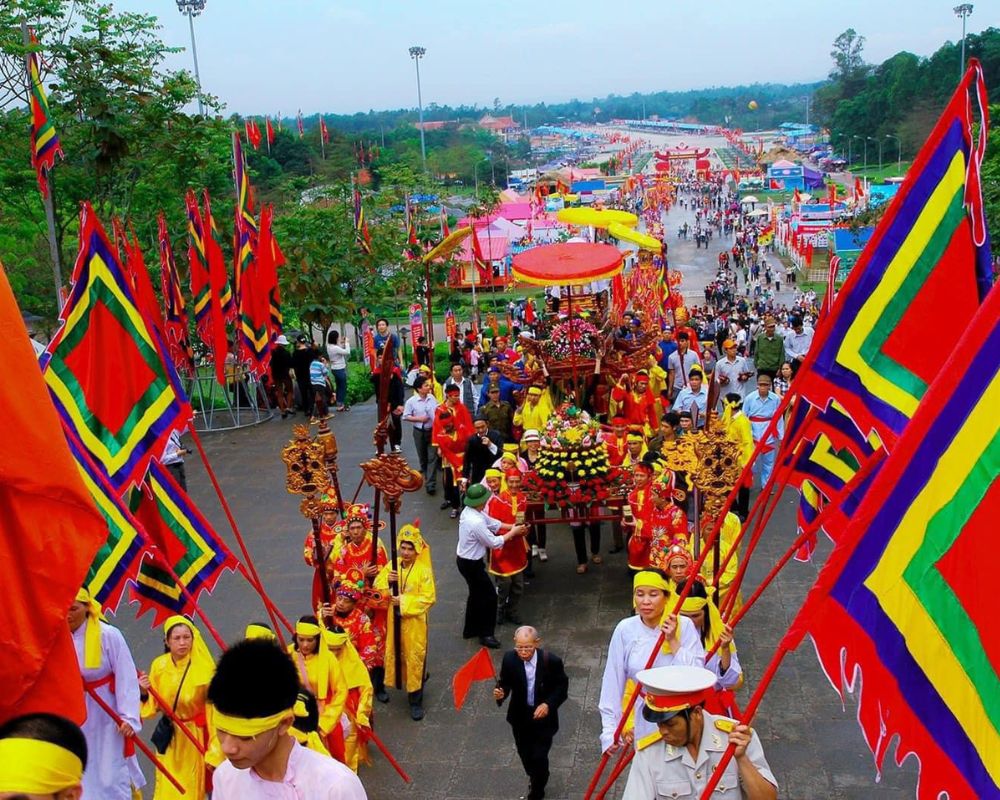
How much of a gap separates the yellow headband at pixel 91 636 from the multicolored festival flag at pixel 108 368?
872mm

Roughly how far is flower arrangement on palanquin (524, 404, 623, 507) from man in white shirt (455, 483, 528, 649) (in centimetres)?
86

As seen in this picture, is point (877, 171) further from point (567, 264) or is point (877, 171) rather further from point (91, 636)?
point (91, 636)

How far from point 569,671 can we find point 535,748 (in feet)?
6.13

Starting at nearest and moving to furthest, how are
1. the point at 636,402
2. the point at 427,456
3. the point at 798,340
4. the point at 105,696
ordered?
the point at 105,696, the point at 636,402, the point at 427,456, the point at 798,340

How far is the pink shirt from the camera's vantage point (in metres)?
3.12

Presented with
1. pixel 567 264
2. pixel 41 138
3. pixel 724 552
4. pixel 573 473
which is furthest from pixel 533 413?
pixel 41 138

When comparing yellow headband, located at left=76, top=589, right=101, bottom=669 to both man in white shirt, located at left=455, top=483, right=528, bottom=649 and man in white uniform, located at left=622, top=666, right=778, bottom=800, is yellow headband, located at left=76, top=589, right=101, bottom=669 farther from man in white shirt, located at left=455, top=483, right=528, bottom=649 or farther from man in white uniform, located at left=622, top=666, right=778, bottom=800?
man in white shirt, located at left=455, top=483, right=528, bottom=649

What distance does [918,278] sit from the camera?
4.84m

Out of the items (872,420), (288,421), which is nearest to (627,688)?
(872,420)

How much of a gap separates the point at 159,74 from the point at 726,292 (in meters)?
30.5

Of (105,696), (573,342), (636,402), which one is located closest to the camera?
(105,696)

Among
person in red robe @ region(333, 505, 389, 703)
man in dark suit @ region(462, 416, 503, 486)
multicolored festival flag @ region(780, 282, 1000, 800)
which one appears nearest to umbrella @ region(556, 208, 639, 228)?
man in dark suit @ region(462, 416, 503, 486)

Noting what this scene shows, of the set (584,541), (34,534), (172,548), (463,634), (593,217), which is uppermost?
(34,534)

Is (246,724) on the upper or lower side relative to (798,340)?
upper
